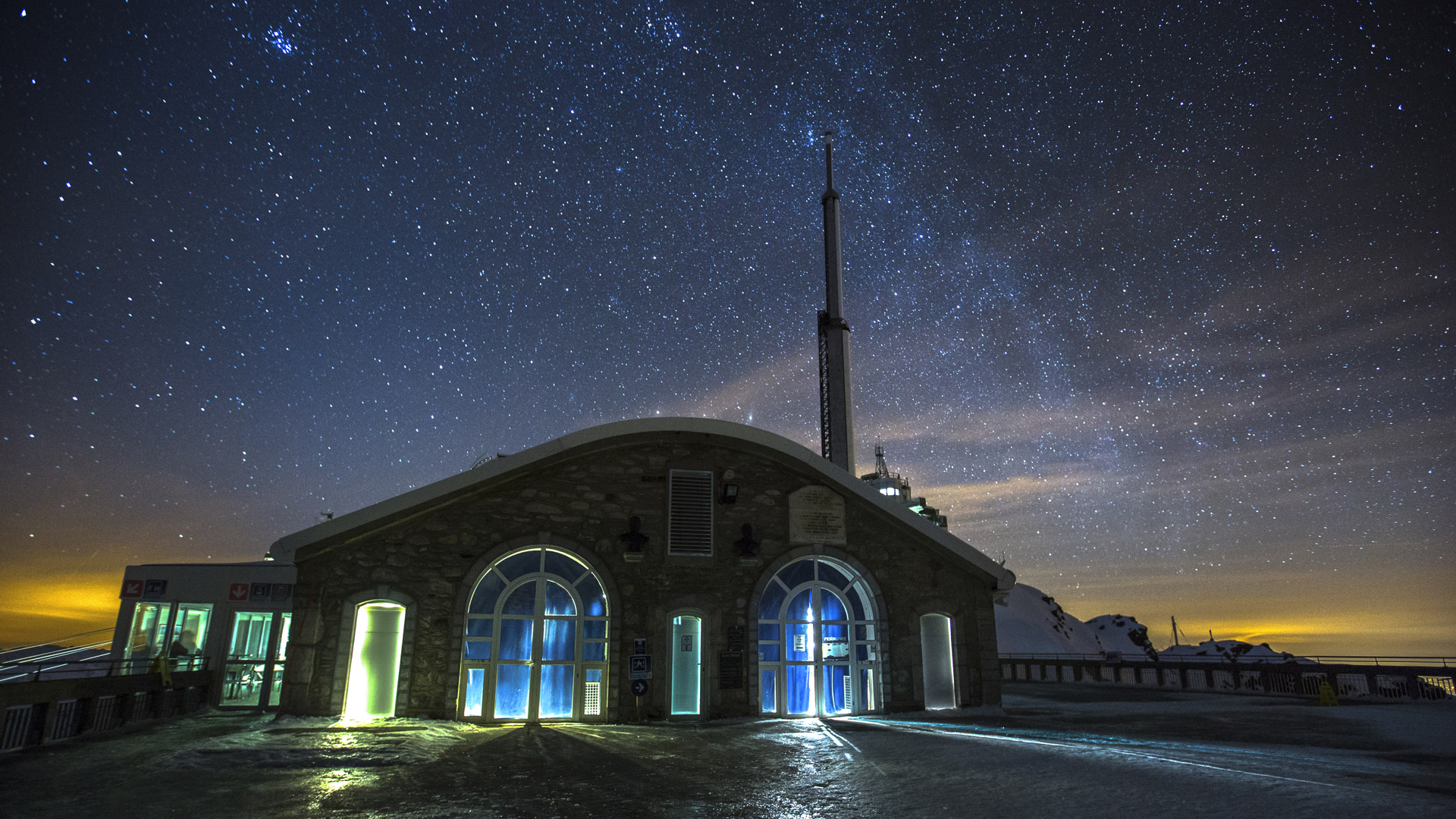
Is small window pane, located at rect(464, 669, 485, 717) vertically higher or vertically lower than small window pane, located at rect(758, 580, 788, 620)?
lower

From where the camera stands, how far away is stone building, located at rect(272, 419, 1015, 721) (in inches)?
542

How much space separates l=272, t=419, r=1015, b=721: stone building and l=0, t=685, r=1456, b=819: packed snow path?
40.7 inches

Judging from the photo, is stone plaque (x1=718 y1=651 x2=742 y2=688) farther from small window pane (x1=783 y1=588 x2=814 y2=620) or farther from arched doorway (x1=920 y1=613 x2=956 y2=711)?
arched doorway (x1=920 y1=613 x2=956 y2=711)

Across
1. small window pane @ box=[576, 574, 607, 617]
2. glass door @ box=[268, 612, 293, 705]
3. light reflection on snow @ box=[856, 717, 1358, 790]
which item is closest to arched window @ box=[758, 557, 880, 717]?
light reflection on snow @ box=[856, 717, 1358, 790]

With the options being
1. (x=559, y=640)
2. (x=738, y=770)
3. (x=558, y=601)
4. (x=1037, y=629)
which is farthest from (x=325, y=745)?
(x=1037, y=629)

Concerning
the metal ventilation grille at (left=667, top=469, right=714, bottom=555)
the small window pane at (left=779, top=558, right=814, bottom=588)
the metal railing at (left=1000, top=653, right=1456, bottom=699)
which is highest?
the metal ventilation grille at (left=667, top=469, right=714, bottom=555)

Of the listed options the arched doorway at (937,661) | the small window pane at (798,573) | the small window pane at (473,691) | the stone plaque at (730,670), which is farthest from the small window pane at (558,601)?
the arched doorway at (937,661)

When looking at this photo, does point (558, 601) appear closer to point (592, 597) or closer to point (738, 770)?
point (592, 597)

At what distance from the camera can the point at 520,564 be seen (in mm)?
14641

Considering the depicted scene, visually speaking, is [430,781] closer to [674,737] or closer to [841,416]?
[674,737]

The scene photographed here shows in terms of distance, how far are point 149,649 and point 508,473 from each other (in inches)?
430

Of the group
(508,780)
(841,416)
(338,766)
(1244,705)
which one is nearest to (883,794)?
(508,780)

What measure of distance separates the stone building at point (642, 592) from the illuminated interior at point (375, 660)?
4 cm

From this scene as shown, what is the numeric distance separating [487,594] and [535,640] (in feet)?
4.17
